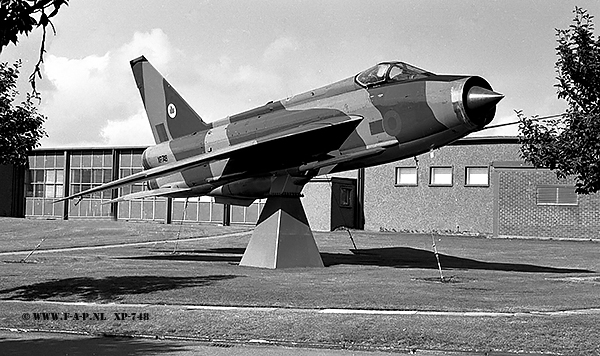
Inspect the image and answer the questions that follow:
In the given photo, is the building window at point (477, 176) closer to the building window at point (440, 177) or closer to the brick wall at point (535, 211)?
the building window at point (440, 177)

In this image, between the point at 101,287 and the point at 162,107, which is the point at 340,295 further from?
the point at 162,107

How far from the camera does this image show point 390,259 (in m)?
30.5

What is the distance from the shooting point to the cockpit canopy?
868 inches

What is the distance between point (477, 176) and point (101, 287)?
35.9 m

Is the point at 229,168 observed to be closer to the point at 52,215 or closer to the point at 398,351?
the point at 398,351

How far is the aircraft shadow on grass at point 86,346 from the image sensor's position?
11555 millimetres

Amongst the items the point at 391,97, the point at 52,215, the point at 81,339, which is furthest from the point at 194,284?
the point at 52,215

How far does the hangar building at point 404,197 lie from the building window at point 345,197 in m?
0.07

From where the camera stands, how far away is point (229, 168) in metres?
25.6

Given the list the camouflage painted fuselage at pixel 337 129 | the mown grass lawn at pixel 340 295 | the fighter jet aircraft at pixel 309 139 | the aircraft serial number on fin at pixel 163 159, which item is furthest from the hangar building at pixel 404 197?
the camouflage painted fuselage at pixel 337 129

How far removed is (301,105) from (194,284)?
24.4ft


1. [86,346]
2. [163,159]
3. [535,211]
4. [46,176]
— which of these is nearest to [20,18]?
[86,346]

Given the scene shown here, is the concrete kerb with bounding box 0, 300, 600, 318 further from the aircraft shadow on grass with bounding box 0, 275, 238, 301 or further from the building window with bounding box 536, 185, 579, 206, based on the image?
the building window with bounding box 536, 185, 579, 206

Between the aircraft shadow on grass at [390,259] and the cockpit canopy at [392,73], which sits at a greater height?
the cockpit canopy at [392,73]
